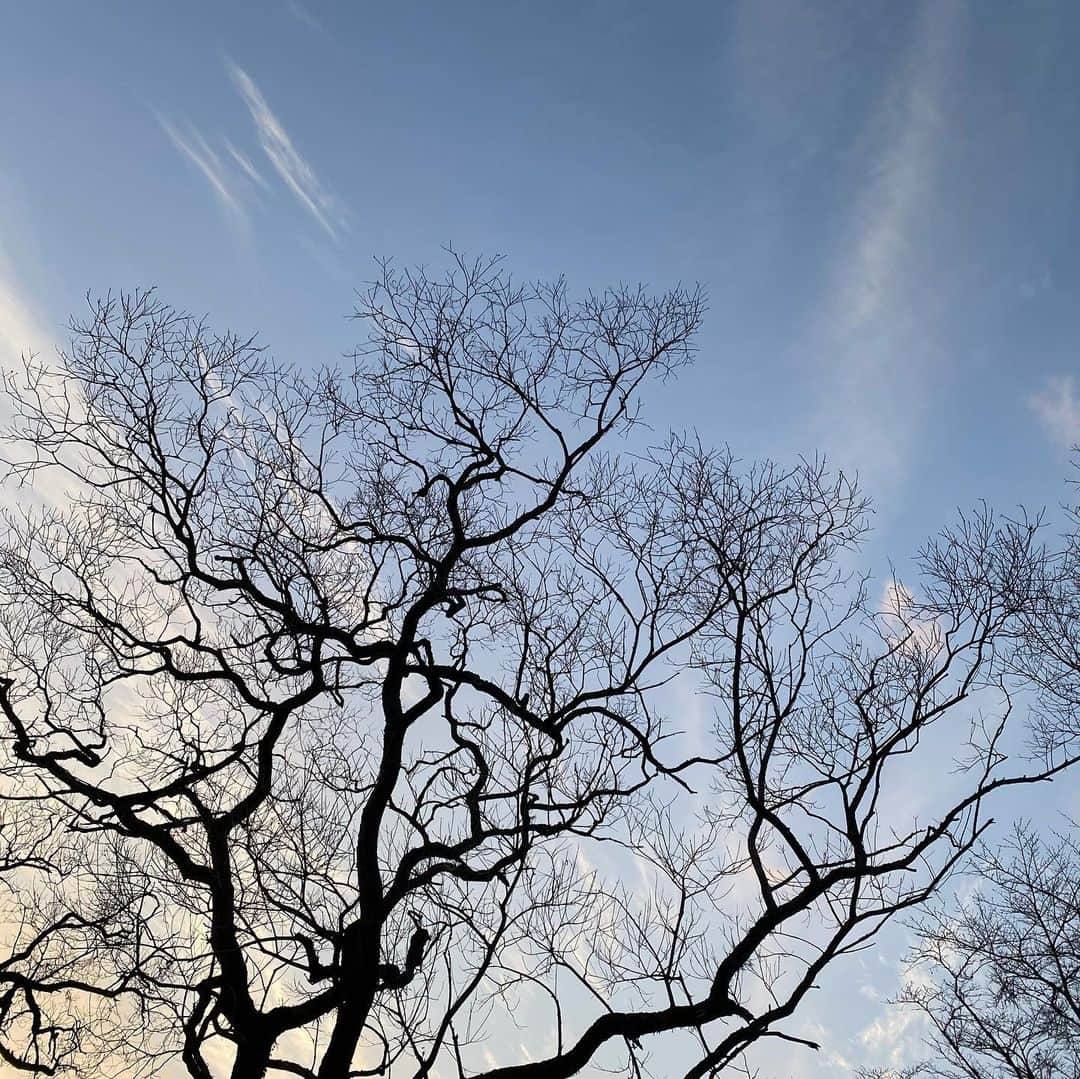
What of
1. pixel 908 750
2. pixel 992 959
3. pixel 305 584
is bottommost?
pixel 992 959

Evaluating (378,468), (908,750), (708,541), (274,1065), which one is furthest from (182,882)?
(908,750)

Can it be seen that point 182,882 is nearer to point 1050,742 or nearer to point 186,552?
point 186,552

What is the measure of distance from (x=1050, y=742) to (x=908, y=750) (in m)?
2.01

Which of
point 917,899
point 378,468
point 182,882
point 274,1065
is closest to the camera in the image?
point 917,899

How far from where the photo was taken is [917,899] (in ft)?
20.4

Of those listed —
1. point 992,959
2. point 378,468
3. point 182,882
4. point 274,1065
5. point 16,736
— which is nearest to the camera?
point 274,1065

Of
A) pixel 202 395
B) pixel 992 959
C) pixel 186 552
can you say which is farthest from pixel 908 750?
pixel 202 395

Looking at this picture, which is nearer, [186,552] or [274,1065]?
[274,1065]

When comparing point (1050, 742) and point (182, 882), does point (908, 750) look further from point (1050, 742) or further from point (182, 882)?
point (182, 882)

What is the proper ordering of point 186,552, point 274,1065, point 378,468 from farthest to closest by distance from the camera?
1. point 378,468
2. point 186,552
3. point 274,1065

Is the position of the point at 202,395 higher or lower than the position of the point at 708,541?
higher

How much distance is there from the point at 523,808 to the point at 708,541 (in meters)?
2.89

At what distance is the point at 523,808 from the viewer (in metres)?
7.54

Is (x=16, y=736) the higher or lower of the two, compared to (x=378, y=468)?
lower
